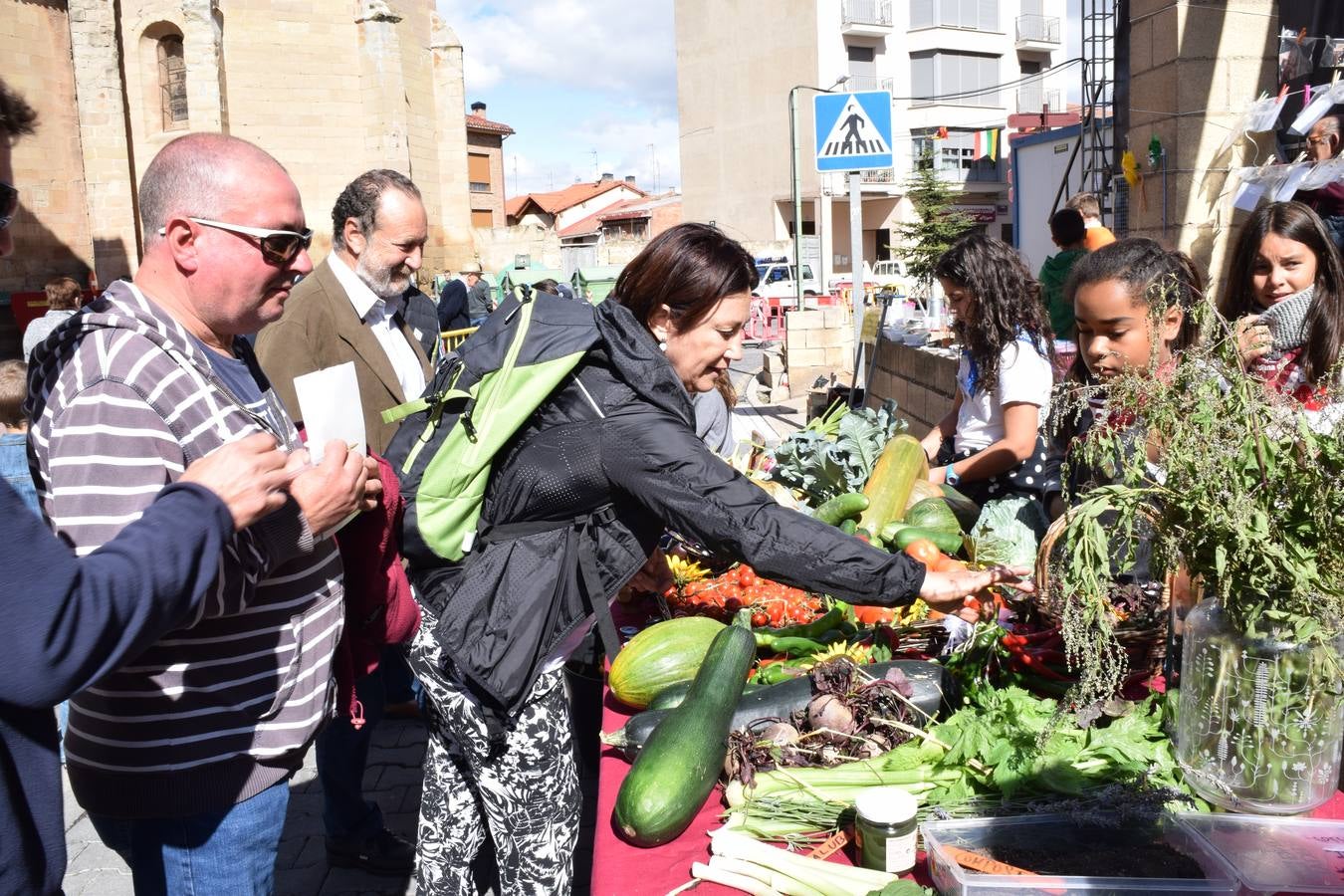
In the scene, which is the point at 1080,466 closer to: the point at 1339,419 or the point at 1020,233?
the point at 1339,419

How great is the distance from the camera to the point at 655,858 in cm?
197

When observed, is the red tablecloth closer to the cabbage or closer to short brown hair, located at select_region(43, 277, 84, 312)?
the cabbage

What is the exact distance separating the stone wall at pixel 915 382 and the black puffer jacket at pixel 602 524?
171 inches

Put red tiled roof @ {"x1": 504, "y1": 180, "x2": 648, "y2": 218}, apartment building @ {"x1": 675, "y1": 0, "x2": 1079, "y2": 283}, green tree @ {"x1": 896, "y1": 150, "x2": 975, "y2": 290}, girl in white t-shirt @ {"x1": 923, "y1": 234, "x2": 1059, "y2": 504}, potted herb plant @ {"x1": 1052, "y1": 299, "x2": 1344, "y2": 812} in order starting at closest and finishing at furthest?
1. potted herb plant @ {"x1": 1052, "y1": 299, "x2": 1344, "y2": 812}
2. girl in white t-shirt @ {"x1": 923, "y1": 234, "x2": 1059, "y2": 504}
3. green tree @ {"x1": 896, "y1": 150, "x2": 975, "y2": 290}
4. apartment building @ {"x1": 675, "y1": 0, "x2": 1079, "y2": 283}
5. red tiled roof @ {"x1": 504, "y1": 180, "x2": 648, "y2": 218}

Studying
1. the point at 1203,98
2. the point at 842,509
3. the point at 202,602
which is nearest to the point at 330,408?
the point at 202,602

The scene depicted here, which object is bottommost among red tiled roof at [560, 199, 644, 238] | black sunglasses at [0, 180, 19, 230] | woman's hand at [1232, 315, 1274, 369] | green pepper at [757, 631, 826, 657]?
green pepper at [757, 631, 826, 657]

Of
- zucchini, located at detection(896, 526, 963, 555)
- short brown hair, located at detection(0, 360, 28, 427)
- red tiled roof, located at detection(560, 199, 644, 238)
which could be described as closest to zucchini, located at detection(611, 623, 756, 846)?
zucchini, located at detection(896, 526, 963, 555)

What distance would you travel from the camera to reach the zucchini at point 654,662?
265cm

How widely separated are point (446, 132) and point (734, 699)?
94.5 ft

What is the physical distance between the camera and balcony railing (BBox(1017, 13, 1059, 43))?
153ft

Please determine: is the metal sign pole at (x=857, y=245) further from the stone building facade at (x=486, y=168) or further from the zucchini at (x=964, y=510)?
the stone building facade at (x=486, y=168)

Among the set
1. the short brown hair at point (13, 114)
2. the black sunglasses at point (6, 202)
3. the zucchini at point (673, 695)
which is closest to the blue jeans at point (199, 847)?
the zucchini at point (673, 695)

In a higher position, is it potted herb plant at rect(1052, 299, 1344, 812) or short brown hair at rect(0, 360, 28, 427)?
short brown hair at rect(0, 360, 28, 427)

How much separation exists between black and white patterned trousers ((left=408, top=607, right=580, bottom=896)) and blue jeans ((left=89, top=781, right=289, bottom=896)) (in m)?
0.54
